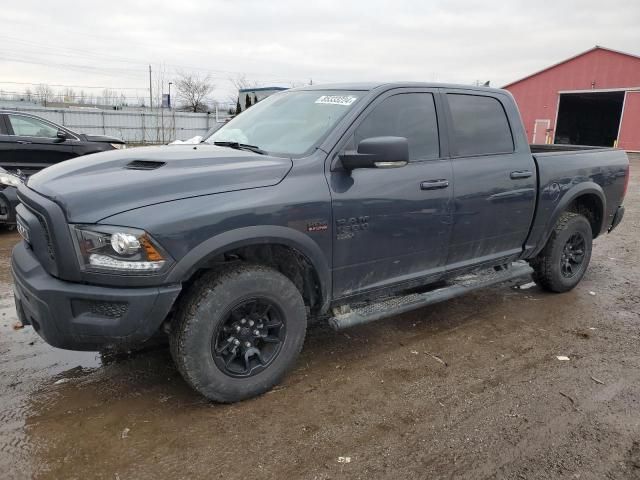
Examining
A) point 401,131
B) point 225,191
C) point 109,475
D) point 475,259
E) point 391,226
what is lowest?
point 109,475

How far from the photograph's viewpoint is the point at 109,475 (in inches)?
96.6

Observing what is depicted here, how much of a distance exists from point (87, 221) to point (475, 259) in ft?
9.96

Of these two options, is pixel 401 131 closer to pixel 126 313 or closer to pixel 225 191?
pixel 225 191

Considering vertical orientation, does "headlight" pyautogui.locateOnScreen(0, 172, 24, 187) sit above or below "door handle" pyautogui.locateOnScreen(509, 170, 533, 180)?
below

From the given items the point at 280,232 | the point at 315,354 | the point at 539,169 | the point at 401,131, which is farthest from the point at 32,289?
the point at 539,169

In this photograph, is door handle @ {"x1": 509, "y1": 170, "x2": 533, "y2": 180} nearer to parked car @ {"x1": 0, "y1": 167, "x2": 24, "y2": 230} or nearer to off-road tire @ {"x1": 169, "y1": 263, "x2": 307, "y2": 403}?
off-road tire @ {"x1": 169, "y1": 263, "x2": 307, "y2": 403}

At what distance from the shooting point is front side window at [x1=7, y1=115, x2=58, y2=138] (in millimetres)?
9219

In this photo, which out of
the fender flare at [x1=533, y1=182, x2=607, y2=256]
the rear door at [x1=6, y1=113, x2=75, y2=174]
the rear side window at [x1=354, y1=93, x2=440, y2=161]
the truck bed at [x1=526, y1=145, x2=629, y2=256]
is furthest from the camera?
the rear door at [x1=6, y1=113, x2=75, y2=174]

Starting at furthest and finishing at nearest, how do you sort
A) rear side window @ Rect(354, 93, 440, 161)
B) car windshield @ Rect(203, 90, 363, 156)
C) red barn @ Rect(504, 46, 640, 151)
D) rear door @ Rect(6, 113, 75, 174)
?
red barn @ Rect(504, 46, 640, 151) < rear door @ Rect(6, 113, 75, 174) < rear side window @ Rect(354, 93, 440, 161) < car windshield @ Rect(203, 90, 363, 156)

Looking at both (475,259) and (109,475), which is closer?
(109,475)

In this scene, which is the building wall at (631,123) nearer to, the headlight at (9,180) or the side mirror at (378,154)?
the side mirror at (378,154)

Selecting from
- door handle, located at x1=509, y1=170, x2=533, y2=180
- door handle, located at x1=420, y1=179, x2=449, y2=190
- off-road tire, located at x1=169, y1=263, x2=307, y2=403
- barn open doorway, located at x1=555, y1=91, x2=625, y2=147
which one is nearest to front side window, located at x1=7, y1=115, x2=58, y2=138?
off-road tire, located at x1=169, y1=263, x2=307, y2=403

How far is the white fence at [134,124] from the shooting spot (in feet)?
90.1

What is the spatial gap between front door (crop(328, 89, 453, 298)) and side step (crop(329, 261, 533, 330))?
0.57 ft
